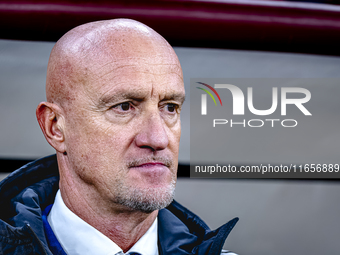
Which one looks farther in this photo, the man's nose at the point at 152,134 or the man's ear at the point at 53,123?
the man's ear at the point at 53,123

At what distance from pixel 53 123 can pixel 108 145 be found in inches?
8.1

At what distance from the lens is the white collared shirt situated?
971 mm

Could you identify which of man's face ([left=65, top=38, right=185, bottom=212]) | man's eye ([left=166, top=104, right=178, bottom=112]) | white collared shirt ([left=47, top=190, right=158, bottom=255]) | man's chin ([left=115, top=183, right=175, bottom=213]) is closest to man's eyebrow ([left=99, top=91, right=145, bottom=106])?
man's face ([left=65, top=38, right=185, bottom=212])

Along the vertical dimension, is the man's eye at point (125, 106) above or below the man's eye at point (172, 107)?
above

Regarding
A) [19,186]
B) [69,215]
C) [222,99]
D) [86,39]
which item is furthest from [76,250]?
[222,99]

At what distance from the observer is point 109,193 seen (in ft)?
3.06

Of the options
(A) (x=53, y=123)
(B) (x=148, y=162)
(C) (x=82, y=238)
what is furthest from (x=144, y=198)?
(A) (x=53, y=123)

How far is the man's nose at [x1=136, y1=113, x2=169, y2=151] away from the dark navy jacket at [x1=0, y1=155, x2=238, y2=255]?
322mm

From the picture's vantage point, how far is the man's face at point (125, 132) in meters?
0.91

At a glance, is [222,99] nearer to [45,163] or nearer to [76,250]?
[45,163]

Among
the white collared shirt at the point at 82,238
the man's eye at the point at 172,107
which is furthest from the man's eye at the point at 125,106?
the white collared shirt at the point at 82,238

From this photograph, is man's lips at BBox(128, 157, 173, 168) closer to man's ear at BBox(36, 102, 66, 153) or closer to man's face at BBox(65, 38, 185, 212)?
man's face at BBox(65, 38, 185, 212)

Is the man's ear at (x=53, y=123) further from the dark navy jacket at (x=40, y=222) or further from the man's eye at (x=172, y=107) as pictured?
the man's eye at (x=172, y=107)

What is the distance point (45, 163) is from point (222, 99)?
A: 795 mm
